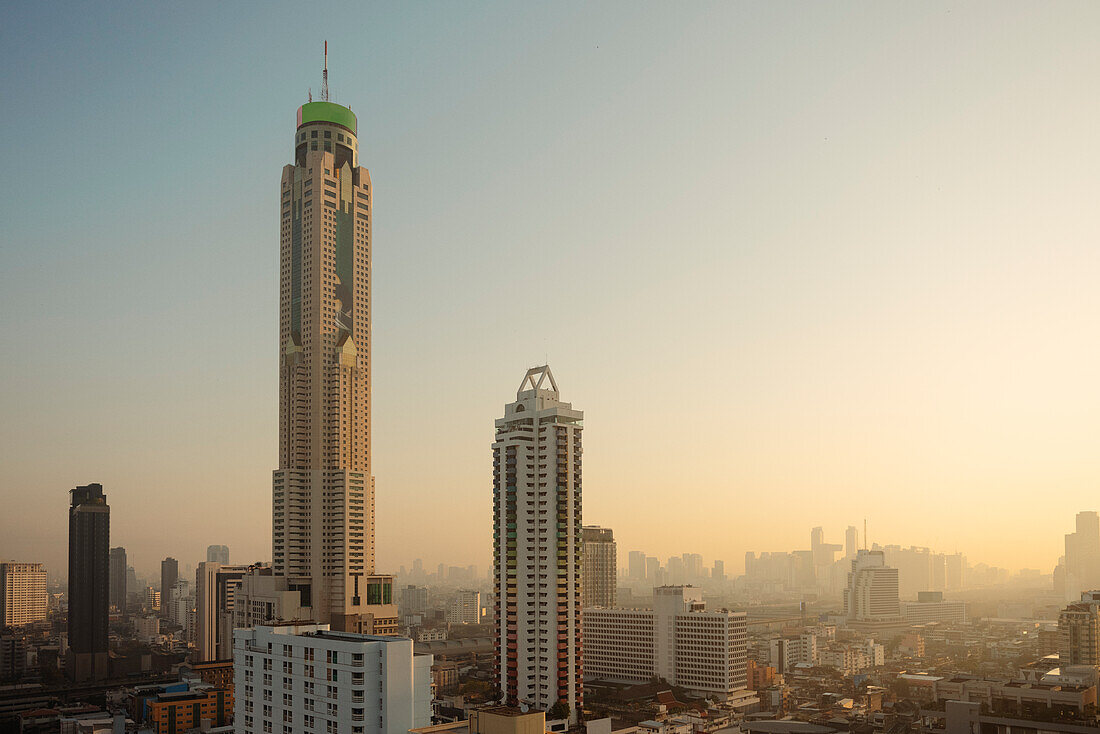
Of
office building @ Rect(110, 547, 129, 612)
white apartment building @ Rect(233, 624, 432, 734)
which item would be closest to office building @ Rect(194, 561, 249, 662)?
office building @ Rect(110, 547, 129, 612)

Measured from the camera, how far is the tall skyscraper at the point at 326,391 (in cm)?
4959

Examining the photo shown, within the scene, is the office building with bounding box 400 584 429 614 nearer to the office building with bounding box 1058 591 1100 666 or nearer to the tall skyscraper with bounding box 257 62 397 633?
the tall skyscraper with bounding box 257 62 397 633

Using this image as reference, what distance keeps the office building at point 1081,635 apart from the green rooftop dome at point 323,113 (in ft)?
157

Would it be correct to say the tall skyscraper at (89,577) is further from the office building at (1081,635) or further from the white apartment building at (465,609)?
the office building at (1081,635)

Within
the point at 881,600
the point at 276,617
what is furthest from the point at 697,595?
the point at 881,600

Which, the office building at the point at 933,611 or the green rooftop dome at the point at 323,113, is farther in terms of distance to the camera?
the office building at the point at 933,611

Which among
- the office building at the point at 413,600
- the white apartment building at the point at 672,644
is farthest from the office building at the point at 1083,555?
the office building at the point at 413,600

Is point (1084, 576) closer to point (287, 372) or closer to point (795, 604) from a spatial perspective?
point (795, 604)

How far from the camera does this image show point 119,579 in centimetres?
8131

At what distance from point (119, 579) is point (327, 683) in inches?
2904

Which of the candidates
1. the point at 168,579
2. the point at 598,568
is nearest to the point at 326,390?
the point at 598,568

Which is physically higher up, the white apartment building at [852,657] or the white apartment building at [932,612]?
the white apartment building at [852,657]

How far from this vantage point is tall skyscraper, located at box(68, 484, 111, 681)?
194ft

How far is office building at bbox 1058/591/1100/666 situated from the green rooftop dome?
1886 inches
